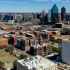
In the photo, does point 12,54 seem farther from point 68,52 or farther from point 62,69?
point 62,69

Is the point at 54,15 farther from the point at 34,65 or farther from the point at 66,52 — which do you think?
the point at 34,65

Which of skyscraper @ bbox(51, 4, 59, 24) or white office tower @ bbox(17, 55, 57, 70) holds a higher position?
skyscraper @ bbox(51, 4, 59, 24)

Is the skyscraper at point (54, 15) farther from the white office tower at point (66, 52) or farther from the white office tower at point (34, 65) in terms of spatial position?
the white office tower at point (34, 65)

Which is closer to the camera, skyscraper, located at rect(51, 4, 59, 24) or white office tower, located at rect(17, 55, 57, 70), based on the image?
white office tower, located at rect(17, 55, 57, 70)

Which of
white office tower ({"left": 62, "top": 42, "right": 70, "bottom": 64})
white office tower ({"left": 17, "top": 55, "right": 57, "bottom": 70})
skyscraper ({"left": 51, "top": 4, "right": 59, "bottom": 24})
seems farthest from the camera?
skyscraper ({"left": 51, "top": 4, "right": 59, "bottom": 24})

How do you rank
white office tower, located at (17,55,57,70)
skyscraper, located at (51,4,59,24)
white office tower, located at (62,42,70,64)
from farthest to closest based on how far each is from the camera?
skyscraper, located at (51,4,59,24) → white office tower, located at (62,42,70,64) → white office tower, located at (17,55,57,70)

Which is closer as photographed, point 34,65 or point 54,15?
point 34,65

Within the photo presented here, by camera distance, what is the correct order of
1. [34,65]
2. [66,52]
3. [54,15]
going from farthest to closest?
1. [54,15]
2. [66,52]
3. [34,65]

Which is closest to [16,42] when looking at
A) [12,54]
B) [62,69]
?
[12,54]

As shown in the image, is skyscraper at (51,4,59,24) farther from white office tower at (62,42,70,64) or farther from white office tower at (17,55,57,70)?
white office tower at (17,55,57,70)

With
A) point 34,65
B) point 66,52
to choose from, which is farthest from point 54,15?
point 34,65

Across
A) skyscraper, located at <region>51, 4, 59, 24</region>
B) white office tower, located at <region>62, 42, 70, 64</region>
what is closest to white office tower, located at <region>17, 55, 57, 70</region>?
white office tower, located at <region>62, 42, 70, 64</region>
